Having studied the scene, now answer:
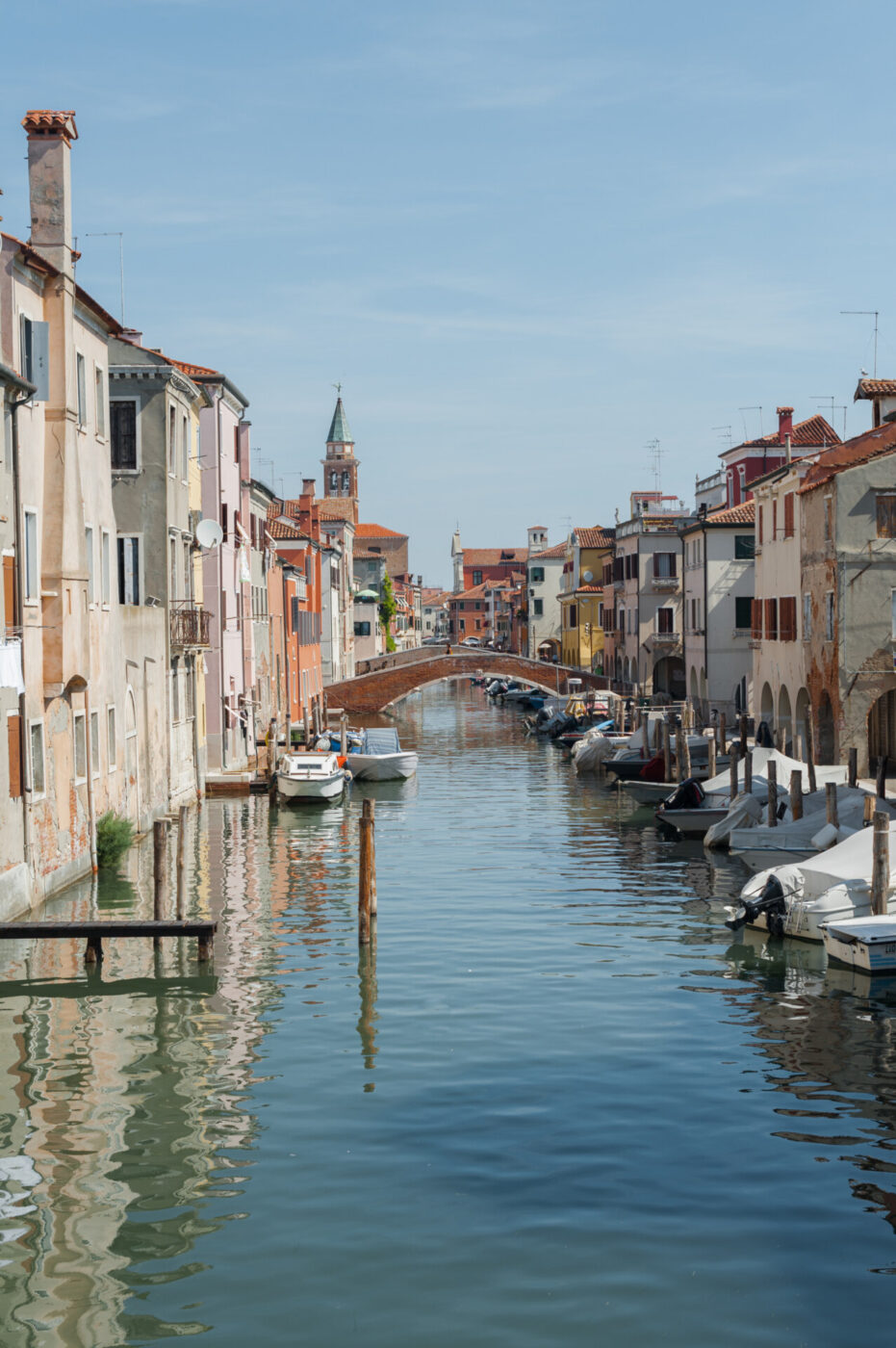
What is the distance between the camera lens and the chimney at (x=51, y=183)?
74.7 ft

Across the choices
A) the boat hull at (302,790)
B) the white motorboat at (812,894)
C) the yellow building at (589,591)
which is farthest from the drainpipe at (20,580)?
the yellow building at (589,591)

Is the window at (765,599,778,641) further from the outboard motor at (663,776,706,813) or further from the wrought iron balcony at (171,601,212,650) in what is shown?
the wrought iron balcony at (171,601,212,650)

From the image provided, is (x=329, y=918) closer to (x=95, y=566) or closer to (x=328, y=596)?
(x=95, y=566)

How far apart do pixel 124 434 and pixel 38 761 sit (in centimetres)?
1284

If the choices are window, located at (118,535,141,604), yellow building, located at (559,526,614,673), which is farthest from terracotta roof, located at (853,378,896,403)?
yellow building, located at (559,526,614,673)

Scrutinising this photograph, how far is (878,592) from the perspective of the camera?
35812 mm

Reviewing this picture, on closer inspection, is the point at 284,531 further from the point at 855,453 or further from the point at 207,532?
the point at 855,453

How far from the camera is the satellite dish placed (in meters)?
36.7

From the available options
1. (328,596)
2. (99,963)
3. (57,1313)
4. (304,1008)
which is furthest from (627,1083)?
(328,596)

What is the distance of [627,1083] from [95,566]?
15.7 meters

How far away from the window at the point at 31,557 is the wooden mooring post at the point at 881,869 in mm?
11724

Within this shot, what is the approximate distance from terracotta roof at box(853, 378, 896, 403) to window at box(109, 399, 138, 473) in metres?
18.6

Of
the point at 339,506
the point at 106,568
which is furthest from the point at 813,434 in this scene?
the point at 339,506

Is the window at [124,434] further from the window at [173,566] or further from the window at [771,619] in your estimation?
the window at [771,619]
